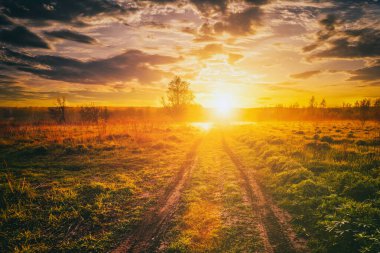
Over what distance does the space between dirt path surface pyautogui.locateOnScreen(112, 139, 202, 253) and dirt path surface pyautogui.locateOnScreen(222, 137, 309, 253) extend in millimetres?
3463

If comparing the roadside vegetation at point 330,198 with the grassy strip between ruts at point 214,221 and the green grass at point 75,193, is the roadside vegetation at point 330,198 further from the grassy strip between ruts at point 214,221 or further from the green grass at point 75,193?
the green grass at point 75,193

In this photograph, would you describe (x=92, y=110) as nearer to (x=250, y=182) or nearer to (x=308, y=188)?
(x=250, y=182)

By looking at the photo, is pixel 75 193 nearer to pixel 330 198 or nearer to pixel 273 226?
pixel 273 226

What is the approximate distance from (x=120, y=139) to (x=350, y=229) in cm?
2354

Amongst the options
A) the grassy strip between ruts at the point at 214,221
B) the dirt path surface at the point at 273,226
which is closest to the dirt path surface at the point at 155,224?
the grassy strip between ruts at the point at 214,221

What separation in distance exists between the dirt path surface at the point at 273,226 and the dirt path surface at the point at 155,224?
3.46 meters

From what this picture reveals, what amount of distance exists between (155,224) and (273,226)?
14.2 feet

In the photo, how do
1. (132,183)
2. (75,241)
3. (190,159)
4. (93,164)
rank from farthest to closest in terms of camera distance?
1. (190,159)
2. (93,164)
3. (132,183)
4. (75,241)

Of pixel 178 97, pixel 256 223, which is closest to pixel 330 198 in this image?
pixel 256 223

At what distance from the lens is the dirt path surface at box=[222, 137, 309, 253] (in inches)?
257

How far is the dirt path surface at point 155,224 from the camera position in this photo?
662 cm

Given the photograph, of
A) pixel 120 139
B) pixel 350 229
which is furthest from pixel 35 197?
pixel 120 139

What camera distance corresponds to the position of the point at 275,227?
7.62 m

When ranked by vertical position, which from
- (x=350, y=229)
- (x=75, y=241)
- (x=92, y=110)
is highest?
(x=92, y=110)
